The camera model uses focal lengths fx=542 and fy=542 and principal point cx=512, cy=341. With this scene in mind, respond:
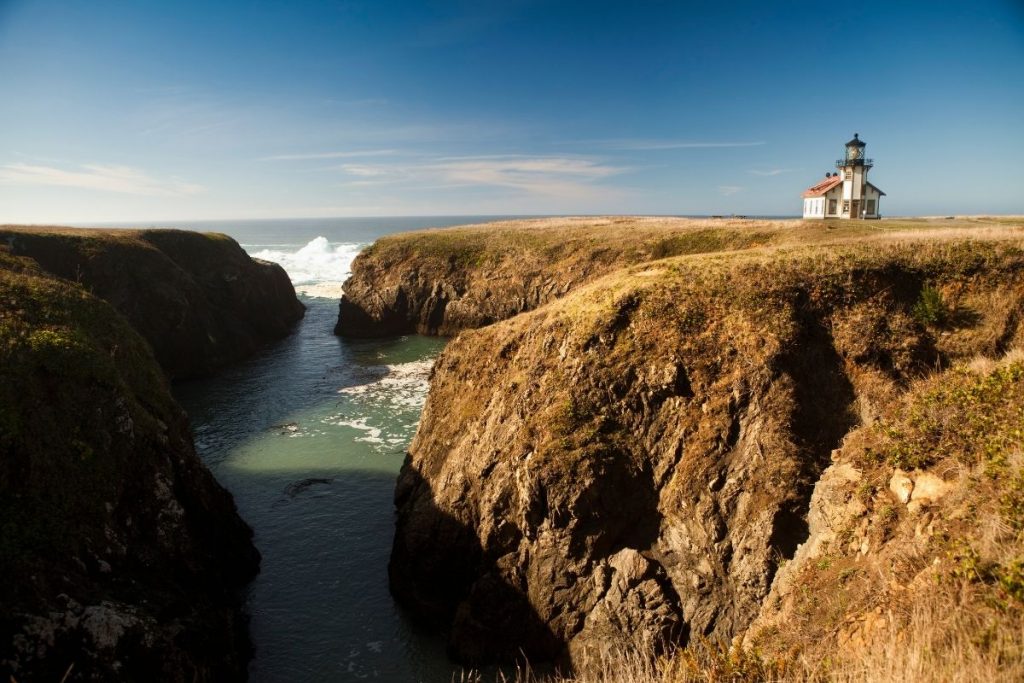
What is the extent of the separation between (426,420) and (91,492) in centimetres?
1398

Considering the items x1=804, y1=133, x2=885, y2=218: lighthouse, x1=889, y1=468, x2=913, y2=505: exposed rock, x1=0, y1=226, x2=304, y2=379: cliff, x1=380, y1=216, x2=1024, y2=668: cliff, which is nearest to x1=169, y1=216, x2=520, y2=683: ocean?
x1=380, y1=216, x2=1024, y2=668: cliff

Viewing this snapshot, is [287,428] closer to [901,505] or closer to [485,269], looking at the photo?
[901,505]

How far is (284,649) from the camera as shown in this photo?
19.1m

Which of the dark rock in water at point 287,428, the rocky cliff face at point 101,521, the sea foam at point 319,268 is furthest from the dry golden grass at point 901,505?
the sea foam at point 319,268

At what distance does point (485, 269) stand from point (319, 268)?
90.3 metres

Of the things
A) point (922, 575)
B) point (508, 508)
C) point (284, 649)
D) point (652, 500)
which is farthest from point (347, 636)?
point (922, 575)

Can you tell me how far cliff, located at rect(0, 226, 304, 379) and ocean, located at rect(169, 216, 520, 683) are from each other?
12.4ft

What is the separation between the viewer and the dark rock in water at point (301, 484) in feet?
95.6

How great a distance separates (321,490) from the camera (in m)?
29.3

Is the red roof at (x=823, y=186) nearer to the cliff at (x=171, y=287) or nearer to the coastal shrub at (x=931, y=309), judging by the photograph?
the coastal shrub at (x=931, y=309)

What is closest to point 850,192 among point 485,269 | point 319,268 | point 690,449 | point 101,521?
point 485,269

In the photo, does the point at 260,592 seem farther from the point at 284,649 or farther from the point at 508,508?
the point at 508,508

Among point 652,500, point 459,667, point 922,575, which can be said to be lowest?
point 459,667

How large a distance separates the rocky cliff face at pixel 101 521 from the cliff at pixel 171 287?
28620 millimetres
